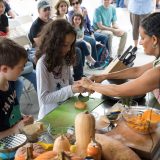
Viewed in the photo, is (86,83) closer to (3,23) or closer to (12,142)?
(12,142)

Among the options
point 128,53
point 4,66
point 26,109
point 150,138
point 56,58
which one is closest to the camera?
point 150,138

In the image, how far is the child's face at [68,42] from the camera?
2.00 metres

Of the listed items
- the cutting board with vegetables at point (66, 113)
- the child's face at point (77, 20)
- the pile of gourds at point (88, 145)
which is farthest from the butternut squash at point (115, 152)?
the child's face at point (77, 20)

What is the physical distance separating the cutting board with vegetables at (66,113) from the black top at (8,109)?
0.19 meters

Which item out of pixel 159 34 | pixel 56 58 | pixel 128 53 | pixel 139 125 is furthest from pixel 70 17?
pixel 139 125

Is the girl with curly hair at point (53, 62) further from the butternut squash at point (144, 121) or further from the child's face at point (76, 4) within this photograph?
the child's face at point (76, 4)

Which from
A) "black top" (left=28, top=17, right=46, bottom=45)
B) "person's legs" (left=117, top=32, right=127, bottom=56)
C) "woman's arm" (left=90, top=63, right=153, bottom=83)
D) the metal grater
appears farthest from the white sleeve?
"person's legs" (left=117, top=32, right=127, bottom=56)

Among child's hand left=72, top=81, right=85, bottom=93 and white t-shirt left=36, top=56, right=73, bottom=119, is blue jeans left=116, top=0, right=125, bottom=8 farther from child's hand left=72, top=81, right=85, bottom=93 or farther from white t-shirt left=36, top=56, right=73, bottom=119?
child's hand left=72, top=81, right=85, bottom=93

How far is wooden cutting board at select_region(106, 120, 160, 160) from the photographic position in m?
1.28

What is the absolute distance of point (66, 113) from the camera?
1.82m

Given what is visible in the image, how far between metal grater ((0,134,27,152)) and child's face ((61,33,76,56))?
878mm

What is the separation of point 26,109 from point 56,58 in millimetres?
1459

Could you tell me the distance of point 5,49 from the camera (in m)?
1.61

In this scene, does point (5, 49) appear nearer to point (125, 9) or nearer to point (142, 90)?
point (142, 90)
